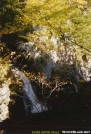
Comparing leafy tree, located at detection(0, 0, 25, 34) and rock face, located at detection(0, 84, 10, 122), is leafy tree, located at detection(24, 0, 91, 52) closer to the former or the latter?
leafy tree, located at detection(0, 0, 25, 34)

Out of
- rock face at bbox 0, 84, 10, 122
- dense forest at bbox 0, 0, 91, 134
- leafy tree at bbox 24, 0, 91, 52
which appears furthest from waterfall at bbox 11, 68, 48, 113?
leafy tree at bbox 24, 0, 91, 52

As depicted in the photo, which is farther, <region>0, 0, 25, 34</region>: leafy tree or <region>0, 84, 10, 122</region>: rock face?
<region>0, 84, 10, 122</region>: rock face

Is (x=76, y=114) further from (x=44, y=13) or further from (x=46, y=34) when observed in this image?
(x=44, y=13)

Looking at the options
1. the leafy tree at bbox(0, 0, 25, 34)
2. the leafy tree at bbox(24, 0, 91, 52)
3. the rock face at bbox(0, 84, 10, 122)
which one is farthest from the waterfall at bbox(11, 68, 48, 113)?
the leafy tree at bbox(24, 0, 91, 52)

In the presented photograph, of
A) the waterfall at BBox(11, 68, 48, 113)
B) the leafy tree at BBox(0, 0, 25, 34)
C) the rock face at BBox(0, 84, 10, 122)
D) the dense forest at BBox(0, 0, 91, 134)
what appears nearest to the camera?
the leafy tree at BBox(0, 0, 25, 34)

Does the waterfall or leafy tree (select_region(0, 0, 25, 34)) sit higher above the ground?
leafy tree (select_region(0, 0, 25, 34))

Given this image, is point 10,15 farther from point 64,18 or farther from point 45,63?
point 45,63

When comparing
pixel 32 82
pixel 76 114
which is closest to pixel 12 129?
pixel 32 82

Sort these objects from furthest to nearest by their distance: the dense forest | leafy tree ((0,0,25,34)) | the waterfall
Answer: the waterfall < the dense forest < leafy tree ((0,0,25,34))
